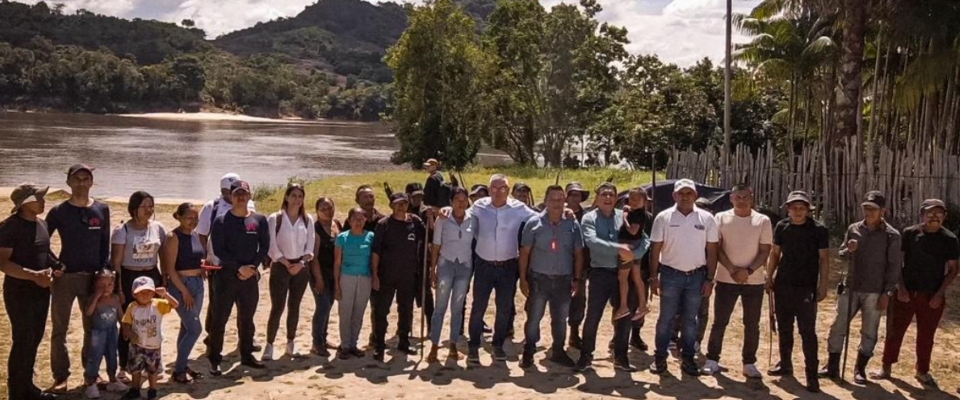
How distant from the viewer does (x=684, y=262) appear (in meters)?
6.45

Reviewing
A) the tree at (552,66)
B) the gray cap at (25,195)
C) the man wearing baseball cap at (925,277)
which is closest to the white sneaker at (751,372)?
the man wearing baseball cap at (925,277)

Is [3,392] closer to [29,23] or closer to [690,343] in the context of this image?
[690,343]

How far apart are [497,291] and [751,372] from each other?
208 cm

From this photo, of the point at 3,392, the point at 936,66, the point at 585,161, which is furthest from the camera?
the point at 585,161

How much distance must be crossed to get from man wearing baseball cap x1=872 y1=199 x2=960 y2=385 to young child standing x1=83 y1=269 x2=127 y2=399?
578 centimetres

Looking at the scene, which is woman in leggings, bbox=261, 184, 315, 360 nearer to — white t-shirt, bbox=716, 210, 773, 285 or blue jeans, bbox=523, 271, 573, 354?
blue jeans, bbox=523, 271, 573, 354

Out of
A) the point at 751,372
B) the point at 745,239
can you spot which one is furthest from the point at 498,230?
the point at 751,372

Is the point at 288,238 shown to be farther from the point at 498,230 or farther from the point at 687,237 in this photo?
the point at 687,237

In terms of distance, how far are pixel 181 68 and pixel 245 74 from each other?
26.0 feet

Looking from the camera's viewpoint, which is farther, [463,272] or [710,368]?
[463,272]

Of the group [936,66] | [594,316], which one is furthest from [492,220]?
[936,66]

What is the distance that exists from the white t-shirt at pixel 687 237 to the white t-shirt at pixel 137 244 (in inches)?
146

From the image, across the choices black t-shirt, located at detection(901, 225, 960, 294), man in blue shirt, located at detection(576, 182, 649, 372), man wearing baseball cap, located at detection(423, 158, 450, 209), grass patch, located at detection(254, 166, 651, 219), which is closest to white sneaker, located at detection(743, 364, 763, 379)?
man in blue shirt, located at detection(576, 182, 649, 372)

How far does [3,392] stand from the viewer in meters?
5.93
